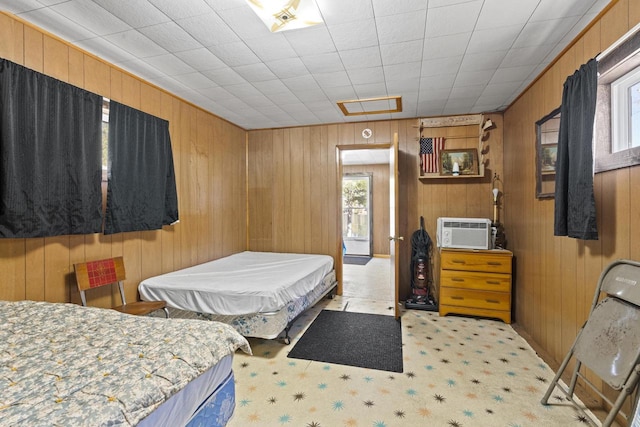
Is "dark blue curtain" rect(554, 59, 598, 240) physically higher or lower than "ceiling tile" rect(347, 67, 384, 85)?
lower

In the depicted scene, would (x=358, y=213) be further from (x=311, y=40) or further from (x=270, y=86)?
(x=311, y=40)

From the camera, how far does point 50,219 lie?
2070 mm

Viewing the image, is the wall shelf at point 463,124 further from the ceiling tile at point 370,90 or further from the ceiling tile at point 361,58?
the ceiling tile at point 361,58

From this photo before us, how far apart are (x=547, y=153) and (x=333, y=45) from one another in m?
2.08

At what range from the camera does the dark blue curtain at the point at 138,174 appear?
253cm

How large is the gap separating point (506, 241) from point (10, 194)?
15.5 ft

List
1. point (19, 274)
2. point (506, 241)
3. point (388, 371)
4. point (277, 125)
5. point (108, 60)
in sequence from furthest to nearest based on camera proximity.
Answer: point (277, 125), point (506, 241), point (108, 60), point (388, 371), point (19, 274)

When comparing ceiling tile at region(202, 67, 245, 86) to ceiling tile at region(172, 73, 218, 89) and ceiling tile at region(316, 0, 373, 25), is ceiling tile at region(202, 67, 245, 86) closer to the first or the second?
ceiling tile at region(172, 73, 218, 89)

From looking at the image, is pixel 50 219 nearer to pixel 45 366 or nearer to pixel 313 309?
pixel 45 366

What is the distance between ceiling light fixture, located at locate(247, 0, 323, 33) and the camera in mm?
1784

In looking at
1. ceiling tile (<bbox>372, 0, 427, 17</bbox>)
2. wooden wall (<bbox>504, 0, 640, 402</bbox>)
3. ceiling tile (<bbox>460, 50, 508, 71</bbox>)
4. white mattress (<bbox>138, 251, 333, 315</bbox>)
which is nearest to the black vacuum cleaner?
wooden wall (<bbox>504, 0, 640, 402</bbox>)

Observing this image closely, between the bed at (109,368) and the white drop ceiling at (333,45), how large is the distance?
1.88 meters

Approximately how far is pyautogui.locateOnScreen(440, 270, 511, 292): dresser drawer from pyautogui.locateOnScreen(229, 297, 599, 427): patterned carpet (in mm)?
595

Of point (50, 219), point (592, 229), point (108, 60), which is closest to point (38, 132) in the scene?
point (50, 219)
